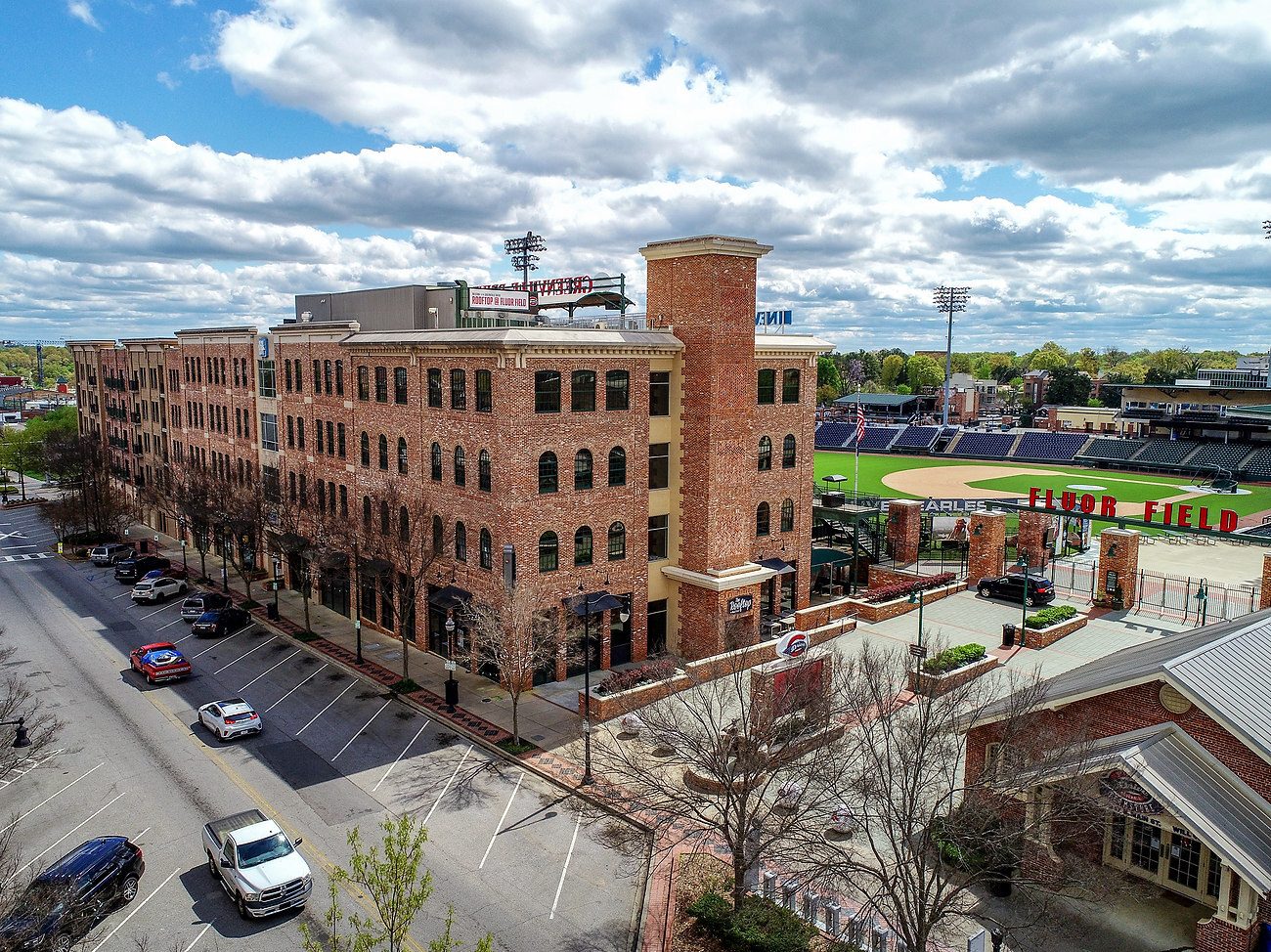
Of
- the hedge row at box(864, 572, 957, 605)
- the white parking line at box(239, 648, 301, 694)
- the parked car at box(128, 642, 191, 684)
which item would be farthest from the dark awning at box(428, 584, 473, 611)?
the hedge row at box(864, 572, 957, 605)

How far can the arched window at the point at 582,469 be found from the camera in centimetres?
3712

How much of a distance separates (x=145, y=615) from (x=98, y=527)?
2712 cm

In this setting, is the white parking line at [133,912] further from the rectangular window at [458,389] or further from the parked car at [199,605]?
the parked car at [199,605]

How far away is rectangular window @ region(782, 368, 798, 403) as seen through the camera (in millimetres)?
43844

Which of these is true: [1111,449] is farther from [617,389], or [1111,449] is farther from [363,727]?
[363,727]

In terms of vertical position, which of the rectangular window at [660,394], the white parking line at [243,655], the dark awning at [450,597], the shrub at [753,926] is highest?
the rectangular window at [660,394]

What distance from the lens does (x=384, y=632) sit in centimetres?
4588

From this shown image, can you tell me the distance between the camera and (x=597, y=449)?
37719 millimetres

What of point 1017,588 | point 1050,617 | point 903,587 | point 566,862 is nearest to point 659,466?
point 903,587

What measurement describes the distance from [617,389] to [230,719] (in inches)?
803

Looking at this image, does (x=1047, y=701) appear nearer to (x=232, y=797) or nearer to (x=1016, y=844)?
(x=1016, y=844)

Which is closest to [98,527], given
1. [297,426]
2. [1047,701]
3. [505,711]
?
[297,426]

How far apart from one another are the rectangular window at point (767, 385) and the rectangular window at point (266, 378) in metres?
31.2

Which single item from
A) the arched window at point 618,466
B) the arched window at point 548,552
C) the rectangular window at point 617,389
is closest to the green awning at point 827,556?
the arched window at point 618,466
